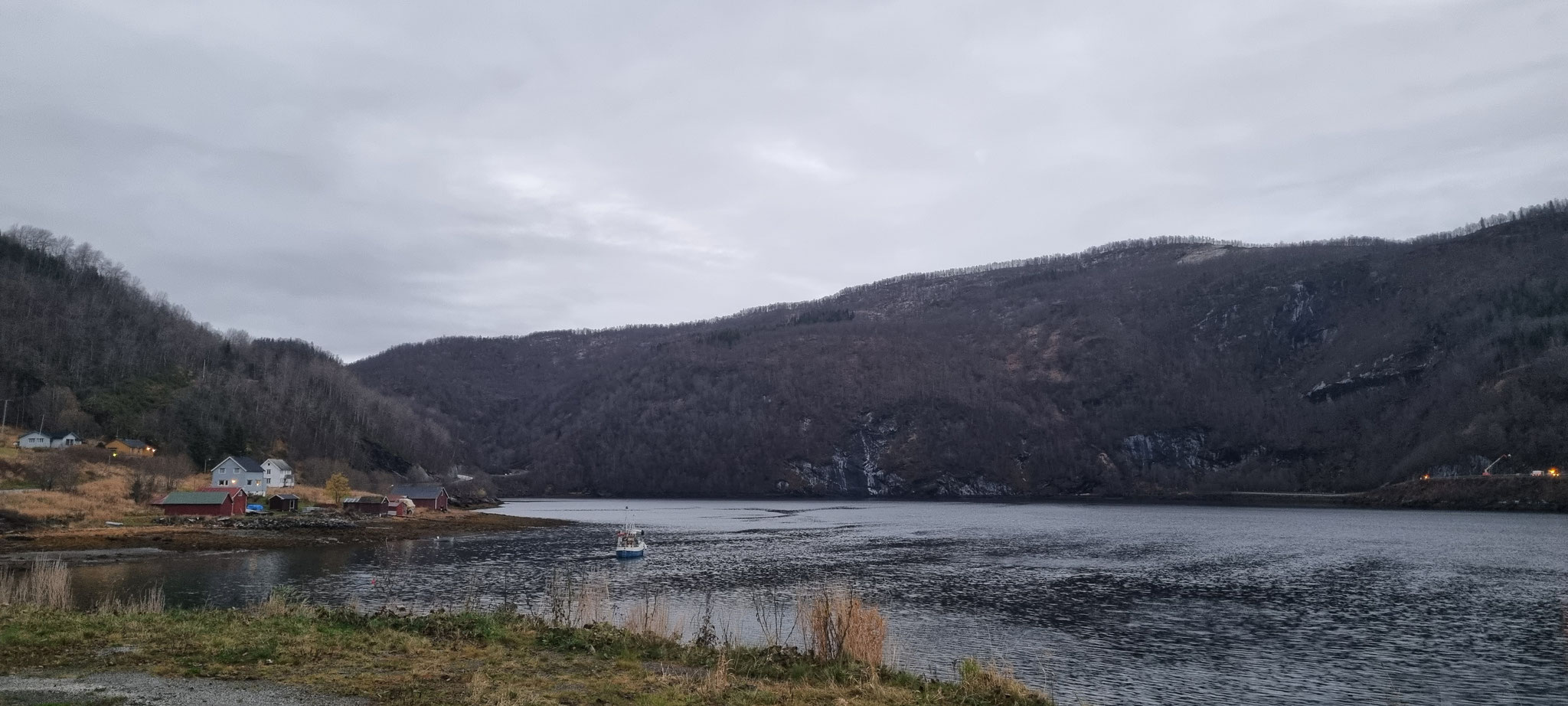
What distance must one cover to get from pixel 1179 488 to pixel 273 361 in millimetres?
187256

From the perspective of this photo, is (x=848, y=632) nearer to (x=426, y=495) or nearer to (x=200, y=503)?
(x=200, y=503)

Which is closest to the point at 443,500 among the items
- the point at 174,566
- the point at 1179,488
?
the point at 174,566

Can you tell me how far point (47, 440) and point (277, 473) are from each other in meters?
21.8

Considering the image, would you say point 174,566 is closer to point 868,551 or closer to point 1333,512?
point 868,551

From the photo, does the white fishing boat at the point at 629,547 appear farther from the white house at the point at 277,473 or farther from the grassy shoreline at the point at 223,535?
the white house at the point at 277,473

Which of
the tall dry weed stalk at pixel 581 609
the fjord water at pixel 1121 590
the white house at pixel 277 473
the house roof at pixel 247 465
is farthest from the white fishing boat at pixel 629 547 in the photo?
the white house at pixel 277 473

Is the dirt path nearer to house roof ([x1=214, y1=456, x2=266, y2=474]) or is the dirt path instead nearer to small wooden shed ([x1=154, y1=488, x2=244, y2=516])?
small wooden shed ([x1=154, y1=488, x2=244, y2=516])

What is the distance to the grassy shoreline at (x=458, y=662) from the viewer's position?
1475 centimetres

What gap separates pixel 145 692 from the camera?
13.2 m

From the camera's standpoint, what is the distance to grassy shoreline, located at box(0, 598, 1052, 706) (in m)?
14.8

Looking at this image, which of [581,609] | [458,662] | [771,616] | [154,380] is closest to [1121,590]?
[771,616]

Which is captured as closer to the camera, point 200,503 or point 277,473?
point 200,503

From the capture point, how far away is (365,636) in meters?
19.0

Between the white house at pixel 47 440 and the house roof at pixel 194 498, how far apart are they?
26.6 metres
